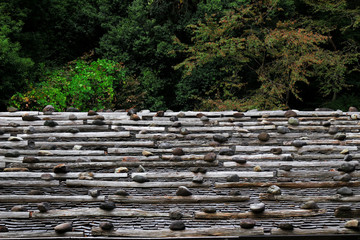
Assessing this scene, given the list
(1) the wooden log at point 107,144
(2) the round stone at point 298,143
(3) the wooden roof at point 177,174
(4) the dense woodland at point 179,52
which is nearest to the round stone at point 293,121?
(3) the wooden roof at point 177,174

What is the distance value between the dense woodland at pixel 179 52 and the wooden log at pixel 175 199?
28.9ft

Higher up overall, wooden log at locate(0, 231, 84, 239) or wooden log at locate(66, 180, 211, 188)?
wooden log at locate(66, 180, 211, 188)

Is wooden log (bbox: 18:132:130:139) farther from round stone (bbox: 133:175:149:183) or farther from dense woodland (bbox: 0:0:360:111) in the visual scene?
dense woodland (bbox: 0:0:360:111)

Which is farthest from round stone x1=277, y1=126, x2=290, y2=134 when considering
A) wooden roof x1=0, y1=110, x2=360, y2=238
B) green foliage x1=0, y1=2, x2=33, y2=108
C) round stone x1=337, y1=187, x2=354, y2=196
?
green foliage x1=0, y1=2, x2=33, y2=108

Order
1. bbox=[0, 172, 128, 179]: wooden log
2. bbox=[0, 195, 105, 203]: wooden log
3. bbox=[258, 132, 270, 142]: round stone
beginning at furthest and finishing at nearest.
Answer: bbox=[258, 132, 270, 142]: round stone, bbox=[0, 172, 128, 179]: wooden log, bbox=[0, 195, 105, 203]: wooden log

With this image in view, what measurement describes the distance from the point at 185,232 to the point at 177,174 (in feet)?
2.96

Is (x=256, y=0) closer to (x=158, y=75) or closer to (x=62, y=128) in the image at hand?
(x=158, y=75)

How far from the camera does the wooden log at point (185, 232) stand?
2.83 meters

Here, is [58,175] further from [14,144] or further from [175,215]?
[175,215]

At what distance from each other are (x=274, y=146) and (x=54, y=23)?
55.1 feet

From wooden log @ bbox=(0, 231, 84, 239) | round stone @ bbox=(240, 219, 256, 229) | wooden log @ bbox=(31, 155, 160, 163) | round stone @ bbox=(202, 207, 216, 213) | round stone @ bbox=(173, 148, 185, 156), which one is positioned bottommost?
wooden log @ bbox=(0, 231, 84, 239)

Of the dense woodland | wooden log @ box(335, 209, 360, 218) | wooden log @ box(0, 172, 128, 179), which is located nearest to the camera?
wooden log @ box(335, 209, 360, 218)

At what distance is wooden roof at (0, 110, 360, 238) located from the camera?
3.02m

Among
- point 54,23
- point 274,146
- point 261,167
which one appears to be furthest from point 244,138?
point 54,23
